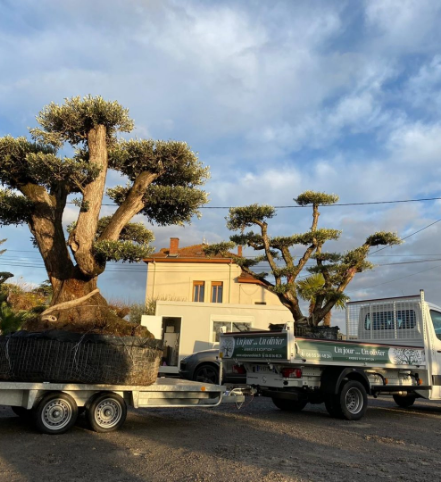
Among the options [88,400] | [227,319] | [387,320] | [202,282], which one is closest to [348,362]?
[387,320]

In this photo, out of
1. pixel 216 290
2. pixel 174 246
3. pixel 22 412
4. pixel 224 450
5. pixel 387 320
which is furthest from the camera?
pixel 174 246

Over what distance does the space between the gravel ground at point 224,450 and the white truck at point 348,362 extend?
1.79ft

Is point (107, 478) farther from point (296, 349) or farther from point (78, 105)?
point (78, 105)

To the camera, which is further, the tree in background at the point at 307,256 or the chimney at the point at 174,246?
the chimney at the point at 174,246

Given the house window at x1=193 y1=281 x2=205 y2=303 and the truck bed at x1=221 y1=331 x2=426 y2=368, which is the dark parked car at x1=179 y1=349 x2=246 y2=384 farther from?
the house window at x1=193 y1=281 x2=205 y2=303

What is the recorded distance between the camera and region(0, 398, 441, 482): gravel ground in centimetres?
494

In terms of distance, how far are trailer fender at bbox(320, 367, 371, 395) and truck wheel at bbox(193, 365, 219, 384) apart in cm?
499

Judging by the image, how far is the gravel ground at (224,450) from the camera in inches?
194

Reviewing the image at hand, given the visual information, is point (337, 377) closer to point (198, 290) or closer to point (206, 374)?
point (206, 374)

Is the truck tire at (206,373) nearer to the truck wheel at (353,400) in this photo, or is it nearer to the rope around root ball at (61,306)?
the truck wheel at (353,400)

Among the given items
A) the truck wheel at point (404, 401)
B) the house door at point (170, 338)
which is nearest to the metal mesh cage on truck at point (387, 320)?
the truck wheel at point (404, 401)

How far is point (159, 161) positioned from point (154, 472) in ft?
A: 19.5

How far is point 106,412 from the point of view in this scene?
279 inches

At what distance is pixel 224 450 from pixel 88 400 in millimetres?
2229
